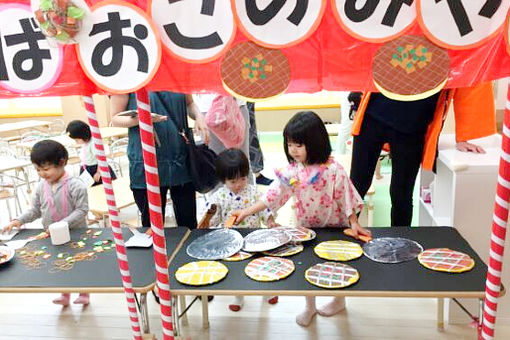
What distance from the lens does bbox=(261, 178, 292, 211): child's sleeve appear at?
207cm

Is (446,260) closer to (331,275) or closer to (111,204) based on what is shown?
(331,275)

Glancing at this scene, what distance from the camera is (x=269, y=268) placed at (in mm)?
1629

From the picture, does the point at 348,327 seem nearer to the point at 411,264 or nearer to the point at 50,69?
the point at 411,264

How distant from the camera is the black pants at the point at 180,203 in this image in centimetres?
224

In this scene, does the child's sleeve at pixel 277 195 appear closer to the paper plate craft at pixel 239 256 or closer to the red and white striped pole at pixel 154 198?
the paper plate craft at pixel 239 256

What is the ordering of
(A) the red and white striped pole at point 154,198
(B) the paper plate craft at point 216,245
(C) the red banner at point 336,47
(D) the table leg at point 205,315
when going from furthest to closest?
(D) the table leg at point 205,315 → (B) the paper plate craft at point 216,245 → (A) the red and white striped pole at point 154,198 → (C) the red banner at point 336,47

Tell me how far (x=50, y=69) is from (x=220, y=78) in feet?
1.58

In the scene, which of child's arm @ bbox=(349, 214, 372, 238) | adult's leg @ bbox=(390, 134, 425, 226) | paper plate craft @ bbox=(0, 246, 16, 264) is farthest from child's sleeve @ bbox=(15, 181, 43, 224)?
adult's leg @ bbox=(390, 134, 425, 226)

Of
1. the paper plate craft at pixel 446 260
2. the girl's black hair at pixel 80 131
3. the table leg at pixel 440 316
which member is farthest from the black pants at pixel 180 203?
the girl's black hair at pixel 80 131

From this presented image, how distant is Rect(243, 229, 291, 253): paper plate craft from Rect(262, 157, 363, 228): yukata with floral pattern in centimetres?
18

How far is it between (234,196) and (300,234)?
0.51 meters

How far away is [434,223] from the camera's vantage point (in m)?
2.31

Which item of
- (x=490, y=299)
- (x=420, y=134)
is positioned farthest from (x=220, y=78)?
(x=420, y=134)

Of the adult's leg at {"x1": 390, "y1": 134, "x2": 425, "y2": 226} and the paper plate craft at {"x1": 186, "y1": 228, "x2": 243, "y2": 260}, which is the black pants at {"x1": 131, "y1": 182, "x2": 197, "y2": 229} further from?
the adult's leg at {"x1": 390, "y1": 134, "x2": 425, "y2": 226}
